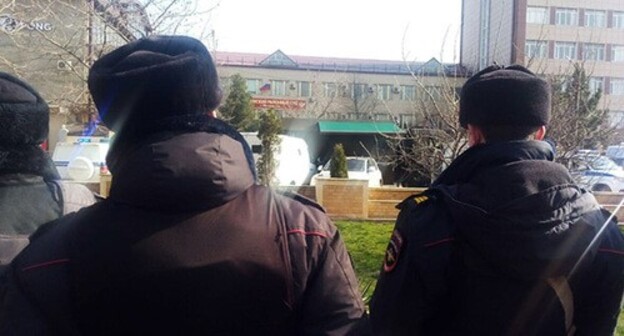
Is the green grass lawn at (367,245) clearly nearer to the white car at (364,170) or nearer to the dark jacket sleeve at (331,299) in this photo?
the dark jacket sleeve at (331,299)

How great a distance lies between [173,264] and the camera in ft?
4.65

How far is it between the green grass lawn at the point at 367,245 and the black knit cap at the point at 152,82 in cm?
468

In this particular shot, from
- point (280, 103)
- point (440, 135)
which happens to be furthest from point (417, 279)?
point (280, 103)

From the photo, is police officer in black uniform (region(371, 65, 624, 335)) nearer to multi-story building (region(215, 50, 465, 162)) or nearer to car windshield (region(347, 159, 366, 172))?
car windshield (region(347, 159, 366, 172))

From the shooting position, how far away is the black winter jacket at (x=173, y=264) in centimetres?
142

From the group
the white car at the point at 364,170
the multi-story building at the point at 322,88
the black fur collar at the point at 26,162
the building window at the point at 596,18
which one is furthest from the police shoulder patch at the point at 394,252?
the building window at the point at 596,18

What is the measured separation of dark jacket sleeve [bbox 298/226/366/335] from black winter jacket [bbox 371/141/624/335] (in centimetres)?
44

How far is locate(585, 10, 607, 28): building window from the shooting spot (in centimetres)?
4678

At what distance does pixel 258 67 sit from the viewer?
52.4 meters

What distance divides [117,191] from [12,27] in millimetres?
8632

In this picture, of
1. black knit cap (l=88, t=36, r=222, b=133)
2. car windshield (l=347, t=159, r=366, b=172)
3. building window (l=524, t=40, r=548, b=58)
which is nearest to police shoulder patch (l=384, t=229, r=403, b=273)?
black knit cap (l=88, t=36, r=222, b=133)

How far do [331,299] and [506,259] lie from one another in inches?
26.2

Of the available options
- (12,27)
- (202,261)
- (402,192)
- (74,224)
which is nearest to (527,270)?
(202,261)

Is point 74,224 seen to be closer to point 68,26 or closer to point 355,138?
point 68,26
